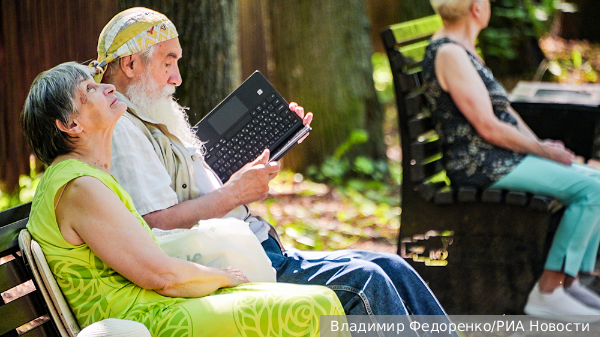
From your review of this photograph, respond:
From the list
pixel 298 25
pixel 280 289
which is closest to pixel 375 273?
pixel 280 289

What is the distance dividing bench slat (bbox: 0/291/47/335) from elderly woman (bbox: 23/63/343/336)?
9 cm

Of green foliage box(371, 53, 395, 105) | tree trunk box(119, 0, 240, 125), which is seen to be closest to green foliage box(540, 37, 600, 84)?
green foliage box(371, 53, 395, 105)

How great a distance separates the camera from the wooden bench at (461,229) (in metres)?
3.40

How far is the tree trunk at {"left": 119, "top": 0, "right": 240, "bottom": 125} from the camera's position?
3.59 metres

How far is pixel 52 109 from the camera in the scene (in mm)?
1898

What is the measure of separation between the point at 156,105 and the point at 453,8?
6.38 feet

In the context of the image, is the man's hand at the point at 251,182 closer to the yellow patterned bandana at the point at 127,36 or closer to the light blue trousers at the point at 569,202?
the yellow patterned bandana at the point at 127,36

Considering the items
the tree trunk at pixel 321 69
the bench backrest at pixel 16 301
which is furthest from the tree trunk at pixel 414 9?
the bench backrest at pixel 16 301

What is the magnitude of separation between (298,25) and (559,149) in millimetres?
3763

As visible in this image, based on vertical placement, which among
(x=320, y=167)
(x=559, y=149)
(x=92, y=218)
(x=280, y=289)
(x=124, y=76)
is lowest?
(x=320, y=167)

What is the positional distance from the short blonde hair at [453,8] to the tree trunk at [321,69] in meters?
3.03

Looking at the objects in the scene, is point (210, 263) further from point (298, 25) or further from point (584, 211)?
point (298, 25)

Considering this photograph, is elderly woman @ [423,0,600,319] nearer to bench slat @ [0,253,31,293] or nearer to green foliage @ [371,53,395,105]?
bench slat @ [0,253,31,293]

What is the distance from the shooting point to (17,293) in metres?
3.15
